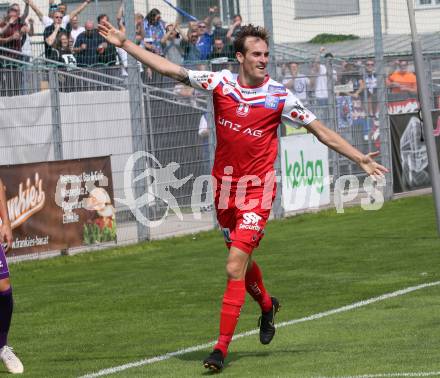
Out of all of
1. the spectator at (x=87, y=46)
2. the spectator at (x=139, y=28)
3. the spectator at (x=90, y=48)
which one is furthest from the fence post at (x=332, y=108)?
the spectator at (x=87, y=46)

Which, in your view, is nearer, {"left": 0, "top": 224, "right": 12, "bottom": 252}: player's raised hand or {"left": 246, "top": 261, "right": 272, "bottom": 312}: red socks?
{"left": 0, "top": 224, "right": 12, "bottom": 252}: player's raised hand

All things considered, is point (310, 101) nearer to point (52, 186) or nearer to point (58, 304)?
point (52, 186)

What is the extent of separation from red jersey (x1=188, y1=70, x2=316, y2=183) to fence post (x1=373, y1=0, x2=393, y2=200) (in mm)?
Answer: 15365

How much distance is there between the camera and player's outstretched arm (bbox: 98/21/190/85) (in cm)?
862

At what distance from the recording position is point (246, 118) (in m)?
8.98

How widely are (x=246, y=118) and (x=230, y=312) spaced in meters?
1.47

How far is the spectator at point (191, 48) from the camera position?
70.4 ft

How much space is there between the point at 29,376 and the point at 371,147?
55.5 feet

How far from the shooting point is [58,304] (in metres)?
12.8

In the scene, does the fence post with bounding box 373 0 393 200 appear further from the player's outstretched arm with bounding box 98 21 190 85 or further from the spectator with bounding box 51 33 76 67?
the player's outstretched arm with bounding box 98 21 190 85

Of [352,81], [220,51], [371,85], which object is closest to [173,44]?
[220,51]

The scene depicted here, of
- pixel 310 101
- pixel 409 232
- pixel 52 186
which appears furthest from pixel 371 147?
pixel 52 186

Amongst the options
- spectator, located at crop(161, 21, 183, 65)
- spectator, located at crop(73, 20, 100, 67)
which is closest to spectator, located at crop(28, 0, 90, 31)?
spectator, located at crop(73, 20, 100, 67)

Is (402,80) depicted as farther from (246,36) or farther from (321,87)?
(246,36)
